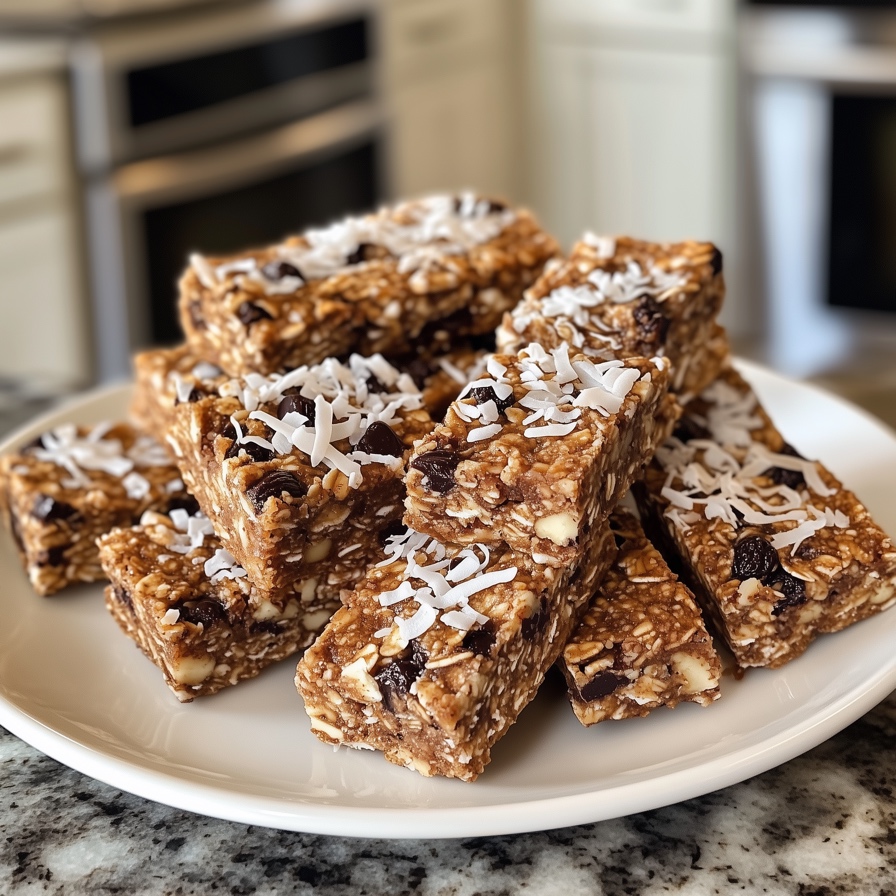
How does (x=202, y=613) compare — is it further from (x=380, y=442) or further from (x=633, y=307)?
(x=633, y=307)

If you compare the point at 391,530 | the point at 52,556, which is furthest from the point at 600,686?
the point at 52,556

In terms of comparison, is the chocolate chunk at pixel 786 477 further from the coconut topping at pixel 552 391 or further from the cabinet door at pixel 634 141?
the cabinet door at pixel 634 141

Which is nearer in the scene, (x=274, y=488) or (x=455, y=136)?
(x=274, y=488)

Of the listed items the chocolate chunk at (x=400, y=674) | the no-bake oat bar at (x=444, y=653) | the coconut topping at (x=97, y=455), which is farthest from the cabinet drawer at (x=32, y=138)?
the chocolate chunk at (x=400, y=674)

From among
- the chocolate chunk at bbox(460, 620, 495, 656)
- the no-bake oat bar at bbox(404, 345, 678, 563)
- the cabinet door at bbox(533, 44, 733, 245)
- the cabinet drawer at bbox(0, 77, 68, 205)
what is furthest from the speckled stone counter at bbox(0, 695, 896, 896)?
the cabinet door at bbox(533, 44, 733, 245)

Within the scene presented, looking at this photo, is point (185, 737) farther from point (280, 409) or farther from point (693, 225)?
point (693, 225)

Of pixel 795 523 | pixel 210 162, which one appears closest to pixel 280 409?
pixel 795 523
